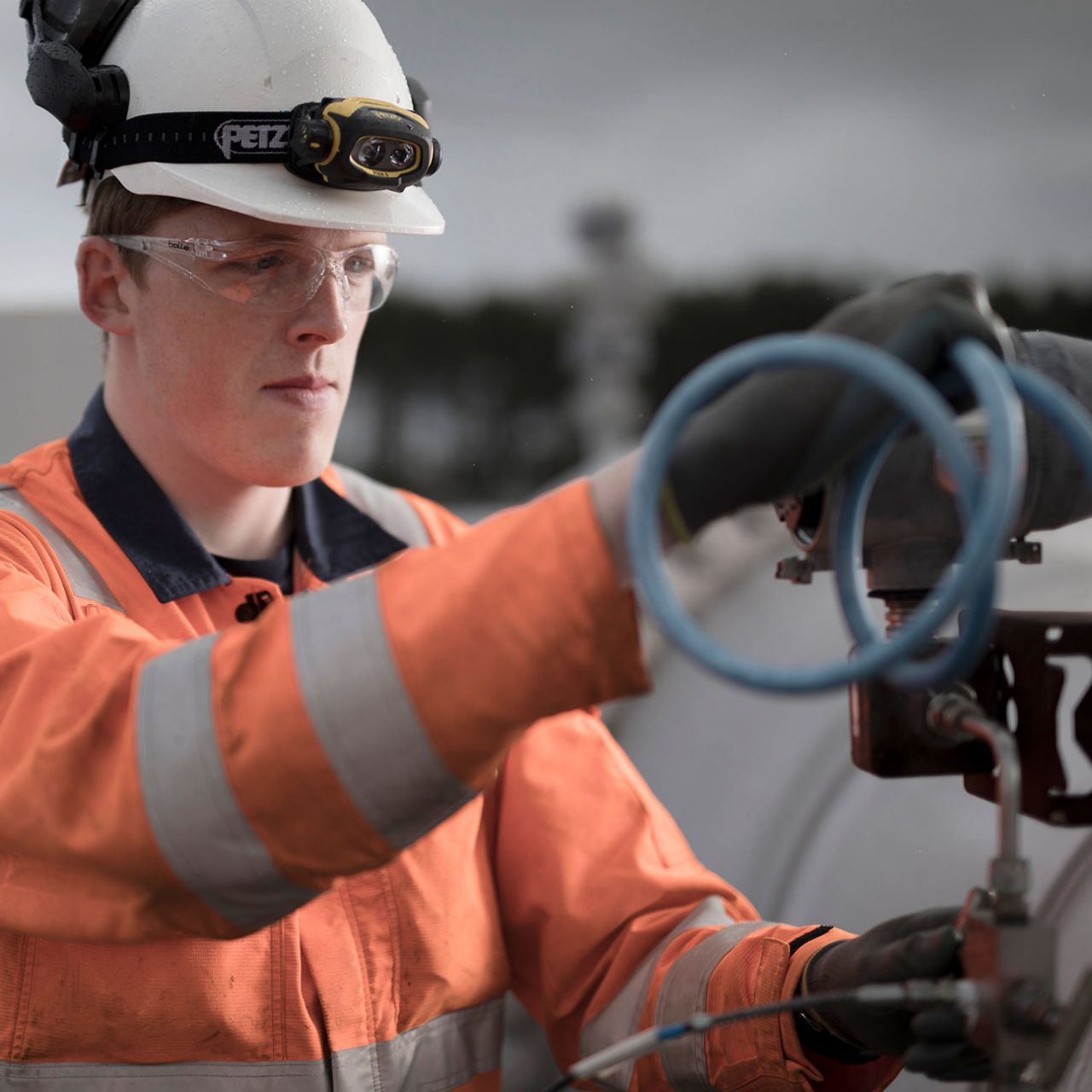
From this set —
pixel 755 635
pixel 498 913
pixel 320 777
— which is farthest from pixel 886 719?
pixel 755 635

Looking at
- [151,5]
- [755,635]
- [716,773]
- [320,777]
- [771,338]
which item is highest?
[151,5]

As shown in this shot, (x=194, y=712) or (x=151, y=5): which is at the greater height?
(x=151, y=5)

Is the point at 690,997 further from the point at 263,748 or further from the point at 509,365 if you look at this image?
the point at 509,365

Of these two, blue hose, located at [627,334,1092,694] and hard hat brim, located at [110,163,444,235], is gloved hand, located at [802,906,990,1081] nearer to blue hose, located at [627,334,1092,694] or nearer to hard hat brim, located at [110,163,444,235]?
blue hose, located at [627,334,1092,694]

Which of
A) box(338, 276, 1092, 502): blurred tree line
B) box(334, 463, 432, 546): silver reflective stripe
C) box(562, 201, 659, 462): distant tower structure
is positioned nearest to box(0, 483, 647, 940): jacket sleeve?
box(334, 463, 432, 546): silver reflective stripe

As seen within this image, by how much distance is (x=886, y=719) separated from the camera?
3.25 feet

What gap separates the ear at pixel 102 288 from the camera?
146 centimetres

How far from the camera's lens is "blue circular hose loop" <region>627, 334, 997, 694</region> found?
688 millimetres

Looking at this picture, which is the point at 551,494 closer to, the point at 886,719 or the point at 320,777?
the point at 320,777

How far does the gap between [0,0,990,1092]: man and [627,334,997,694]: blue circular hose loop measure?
0.48 ft

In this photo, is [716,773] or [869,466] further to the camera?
[716,773]

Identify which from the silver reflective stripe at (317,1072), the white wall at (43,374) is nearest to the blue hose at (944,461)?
the silver reflective stripe at (317,1072)

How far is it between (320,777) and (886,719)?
428 mm

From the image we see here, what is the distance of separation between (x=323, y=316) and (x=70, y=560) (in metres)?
0.36
